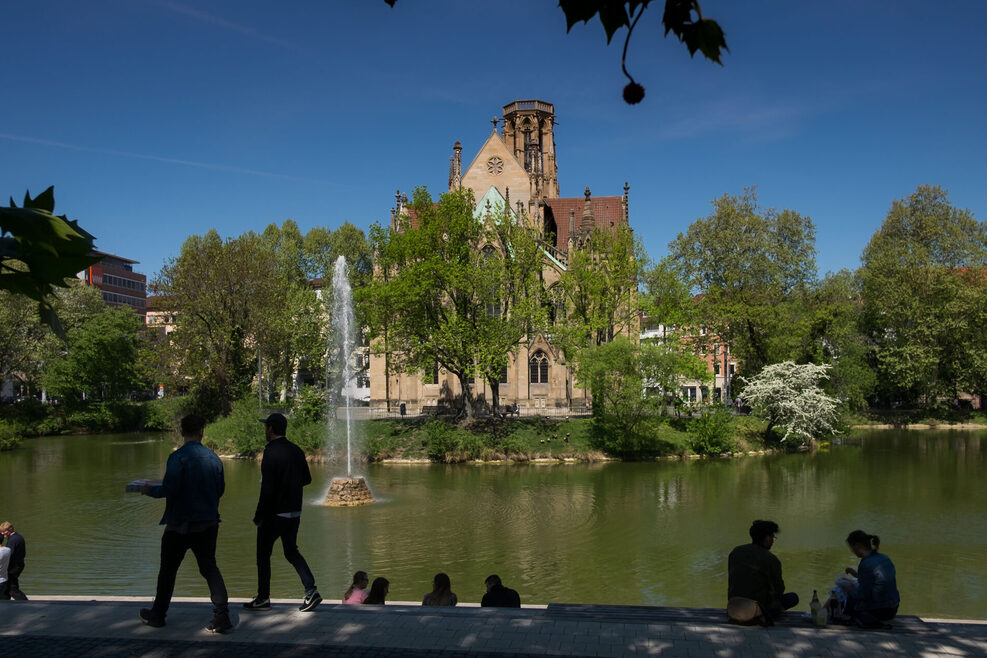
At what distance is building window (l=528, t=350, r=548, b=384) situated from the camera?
2099 inches

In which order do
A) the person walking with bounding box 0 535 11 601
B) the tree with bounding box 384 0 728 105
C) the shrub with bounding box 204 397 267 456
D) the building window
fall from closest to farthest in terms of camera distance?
the tree with bounding box 384 0 728 105
the person walking with bounding box 0 535 11 601
the shrub with bounding box 204 397 267 456
the building window

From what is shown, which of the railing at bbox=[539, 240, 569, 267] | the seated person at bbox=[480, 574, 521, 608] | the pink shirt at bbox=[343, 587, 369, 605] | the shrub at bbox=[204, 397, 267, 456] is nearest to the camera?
the seated person at bbox=[480, 574, 521, 608]

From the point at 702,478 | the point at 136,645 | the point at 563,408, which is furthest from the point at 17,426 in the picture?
the point at 136,645

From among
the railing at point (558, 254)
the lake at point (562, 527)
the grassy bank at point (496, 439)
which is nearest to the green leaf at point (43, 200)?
the lake at point (562, 527)

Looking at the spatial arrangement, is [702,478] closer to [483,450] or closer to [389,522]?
[483,450]

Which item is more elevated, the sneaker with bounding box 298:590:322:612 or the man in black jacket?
the man in black jacket

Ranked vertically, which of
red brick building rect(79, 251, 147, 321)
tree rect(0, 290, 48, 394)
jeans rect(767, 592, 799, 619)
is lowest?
jeans rect(767, 592, 799, 619)

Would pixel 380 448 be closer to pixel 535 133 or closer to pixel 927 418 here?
pixel 927 418

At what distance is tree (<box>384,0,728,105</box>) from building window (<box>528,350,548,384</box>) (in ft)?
162

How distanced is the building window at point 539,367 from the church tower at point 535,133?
2374 centimetres

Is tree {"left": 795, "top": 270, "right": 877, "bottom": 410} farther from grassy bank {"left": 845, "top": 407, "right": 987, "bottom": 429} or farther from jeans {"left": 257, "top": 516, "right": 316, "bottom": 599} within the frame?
jeans {"left": 257, "top": 516, "right": 316, "bottom": 599}

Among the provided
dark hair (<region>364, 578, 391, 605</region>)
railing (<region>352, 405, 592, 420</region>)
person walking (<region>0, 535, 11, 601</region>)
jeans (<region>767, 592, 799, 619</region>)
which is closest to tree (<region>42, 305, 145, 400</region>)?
railing (<region>352, 405, 592, 420</region>)

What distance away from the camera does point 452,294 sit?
40.5 m

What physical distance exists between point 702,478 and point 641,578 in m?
15.6
